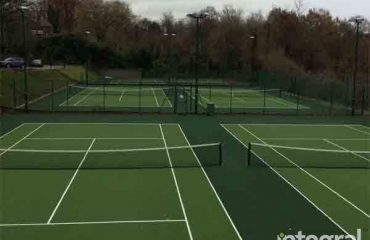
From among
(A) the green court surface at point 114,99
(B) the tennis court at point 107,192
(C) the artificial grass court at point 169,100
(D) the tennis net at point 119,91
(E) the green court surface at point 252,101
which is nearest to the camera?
(B) the tennis court at point 107,192

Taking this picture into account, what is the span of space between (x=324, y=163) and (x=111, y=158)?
22.5 feet

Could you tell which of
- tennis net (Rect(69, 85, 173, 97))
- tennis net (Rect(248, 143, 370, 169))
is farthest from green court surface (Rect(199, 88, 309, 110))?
tennis net (Rect(248, 143, 370, 169))

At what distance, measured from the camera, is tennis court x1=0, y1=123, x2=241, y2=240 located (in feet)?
37.9

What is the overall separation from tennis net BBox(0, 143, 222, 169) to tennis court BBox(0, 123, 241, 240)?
0.03 meters

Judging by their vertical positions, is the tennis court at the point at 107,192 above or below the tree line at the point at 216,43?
below

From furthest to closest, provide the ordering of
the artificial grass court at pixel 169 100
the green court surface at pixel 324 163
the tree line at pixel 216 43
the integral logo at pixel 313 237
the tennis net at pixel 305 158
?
the tree line at pixel 216 43, the artificial grass court at pixel 169 100, the tennis net at pixel 305 158, the green court surface at pixel 324 163, the integral logo at pixel 313 237

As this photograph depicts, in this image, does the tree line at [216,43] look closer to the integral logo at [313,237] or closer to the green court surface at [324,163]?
the green court surface at [324,163]

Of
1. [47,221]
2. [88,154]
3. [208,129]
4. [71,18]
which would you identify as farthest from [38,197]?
[71,18]

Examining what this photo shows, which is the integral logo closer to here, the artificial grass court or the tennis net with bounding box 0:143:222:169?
the tennis net with bounding box 0:143:222:169

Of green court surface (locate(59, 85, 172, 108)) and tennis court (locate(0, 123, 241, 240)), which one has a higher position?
tennis court (locate(0, 123, 241, 240))

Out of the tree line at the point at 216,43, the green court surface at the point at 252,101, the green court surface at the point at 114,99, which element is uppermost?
the tree line at the point at 216,43

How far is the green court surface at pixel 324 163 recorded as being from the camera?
13.3m

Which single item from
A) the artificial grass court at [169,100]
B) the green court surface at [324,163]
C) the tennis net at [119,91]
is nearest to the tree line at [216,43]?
the tennis net at [119,91]

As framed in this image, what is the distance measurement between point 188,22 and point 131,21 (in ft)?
35.3
